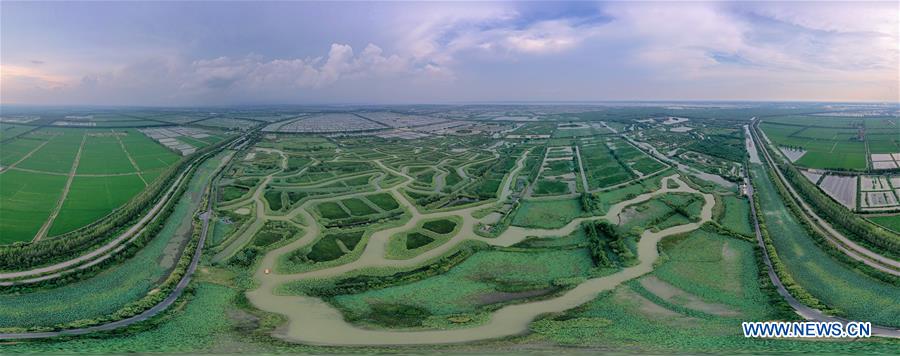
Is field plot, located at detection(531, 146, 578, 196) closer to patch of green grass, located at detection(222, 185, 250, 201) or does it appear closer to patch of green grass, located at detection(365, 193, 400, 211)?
patch of green grass, located at detection(365, 193, 400, 211)

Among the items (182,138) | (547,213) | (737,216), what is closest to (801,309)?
(737,216)

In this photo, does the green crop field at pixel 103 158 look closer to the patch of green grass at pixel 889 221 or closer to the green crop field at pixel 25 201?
the green crop field at pixel 25 201

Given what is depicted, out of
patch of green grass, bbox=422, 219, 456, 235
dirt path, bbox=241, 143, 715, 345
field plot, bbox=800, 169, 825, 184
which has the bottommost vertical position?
dirt path, bbox=241, 143, 715, 345

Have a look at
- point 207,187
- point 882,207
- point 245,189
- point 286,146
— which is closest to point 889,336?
point 882,207

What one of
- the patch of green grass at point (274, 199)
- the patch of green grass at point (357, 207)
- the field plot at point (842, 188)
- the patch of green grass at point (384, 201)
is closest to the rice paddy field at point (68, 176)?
the patch of green grass at point (274, 199)

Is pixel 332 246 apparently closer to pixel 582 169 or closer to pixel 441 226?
pixel 441 226

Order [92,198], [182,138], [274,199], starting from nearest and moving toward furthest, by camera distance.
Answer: [274,199] < [92,198] < [182,138]

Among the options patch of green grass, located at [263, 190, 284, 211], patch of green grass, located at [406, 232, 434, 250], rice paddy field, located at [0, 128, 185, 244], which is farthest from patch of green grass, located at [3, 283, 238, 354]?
rice paddy field, located at [0, 128, 185, 244]

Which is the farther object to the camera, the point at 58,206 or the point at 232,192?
the point at 232,192
